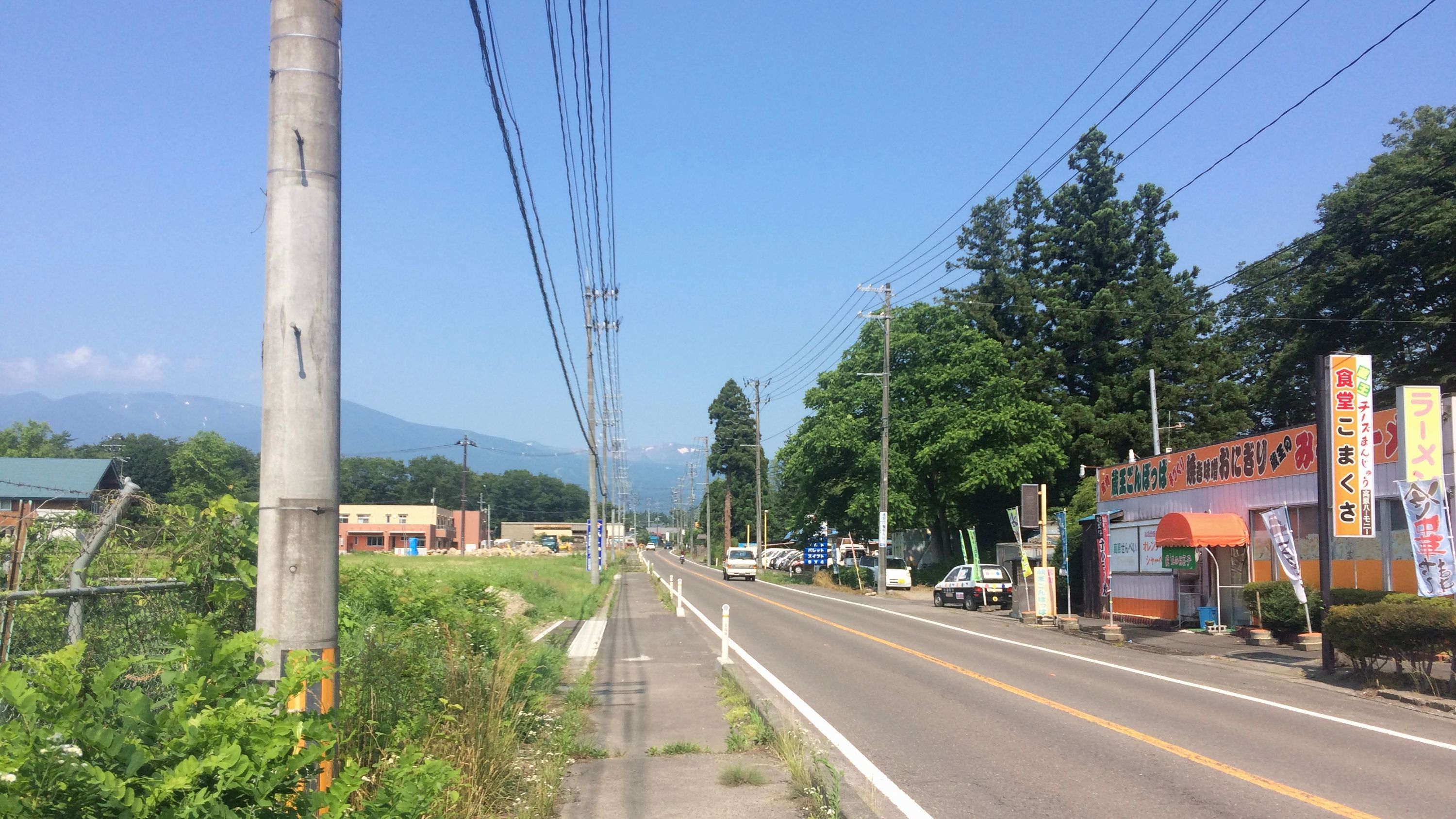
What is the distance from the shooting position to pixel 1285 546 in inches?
741

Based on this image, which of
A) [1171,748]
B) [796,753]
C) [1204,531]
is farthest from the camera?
[1204,531]

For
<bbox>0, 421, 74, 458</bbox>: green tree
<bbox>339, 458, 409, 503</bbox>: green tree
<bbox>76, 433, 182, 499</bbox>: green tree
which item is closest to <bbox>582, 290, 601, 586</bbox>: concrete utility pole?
<bbox>76, 433, 182, 499</bbox>: green tree

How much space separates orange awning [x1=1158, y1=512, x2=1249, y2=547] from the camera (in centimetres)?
2273

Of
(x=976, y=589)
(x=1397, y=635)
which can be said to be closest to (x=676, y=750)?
(x=1397, y=635)

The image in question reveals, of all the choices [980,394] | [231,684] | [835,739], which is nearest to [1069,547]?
[980,394]

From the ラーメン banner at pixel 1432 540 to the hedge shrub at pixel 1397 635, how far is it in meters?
1.22

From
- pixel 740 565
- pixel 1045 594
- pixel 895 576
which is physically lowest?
pixel 740 565

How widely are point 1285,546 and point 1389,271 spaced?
24.0m

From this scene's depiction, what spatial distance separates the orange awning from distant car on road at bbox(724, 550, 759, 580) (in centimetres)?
3775

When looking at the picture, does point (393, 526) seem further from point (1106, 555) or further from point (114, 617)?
point (114, 617)

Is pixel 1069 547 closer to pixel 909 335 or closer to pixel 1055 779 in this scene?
pixel 909 335

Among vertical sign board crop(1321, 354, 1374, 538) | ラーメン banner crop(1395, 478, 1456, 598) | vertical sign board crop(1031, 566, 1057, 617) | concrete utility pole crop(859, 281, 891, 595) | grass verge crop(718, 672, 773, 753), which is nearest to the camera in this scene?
grass verge crop(718, 672, 773, 753)

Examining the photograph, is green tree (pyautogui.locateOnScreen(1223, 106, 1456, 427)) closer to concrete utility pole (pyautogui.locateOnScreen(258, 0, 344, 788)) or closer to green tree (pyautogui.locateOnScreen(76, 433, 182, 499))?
concrete utility pole (pyautogui.locateOnScreen(258, 0, 344, 788))

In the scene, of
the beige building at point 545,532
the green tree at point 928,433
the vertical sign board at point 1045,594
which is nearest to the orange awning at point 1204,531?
the vertical sign board at point 1045,594
